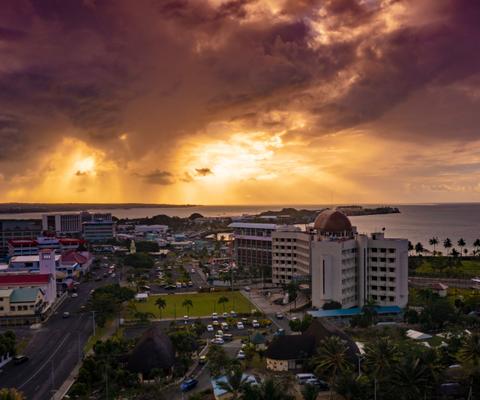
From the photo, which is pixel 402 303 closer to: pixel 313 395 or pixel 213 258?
pixel 313 395

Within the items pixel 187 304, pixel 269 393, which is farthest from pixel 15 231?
pixel 269 393

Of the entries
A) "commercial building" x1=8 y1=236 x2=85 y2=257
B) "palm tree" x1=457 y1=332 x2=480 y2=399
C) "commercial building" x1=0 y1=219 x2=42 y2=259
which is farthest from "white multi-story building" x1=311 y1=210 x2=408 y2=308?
"commercial building" x1=0 y1=219 x2=42 y2=259

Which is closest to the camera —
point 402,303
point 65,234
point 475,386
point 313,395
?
point 313,395

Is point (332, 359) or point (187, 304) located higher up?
point (332, 359)

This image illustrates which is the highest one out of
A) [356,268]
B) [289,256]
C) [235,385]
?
[356,268]

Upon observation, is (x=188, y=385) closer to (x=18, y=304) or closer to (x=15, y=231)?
(x=18, y=304)

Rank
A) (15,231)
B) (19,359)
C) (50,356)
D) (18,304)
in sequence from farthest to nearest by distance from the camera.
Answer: (15,231) < (18,304) < (50,356) < (19,359)

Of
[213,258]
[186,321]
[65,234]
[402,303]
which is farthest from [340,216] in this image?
[65,234]
